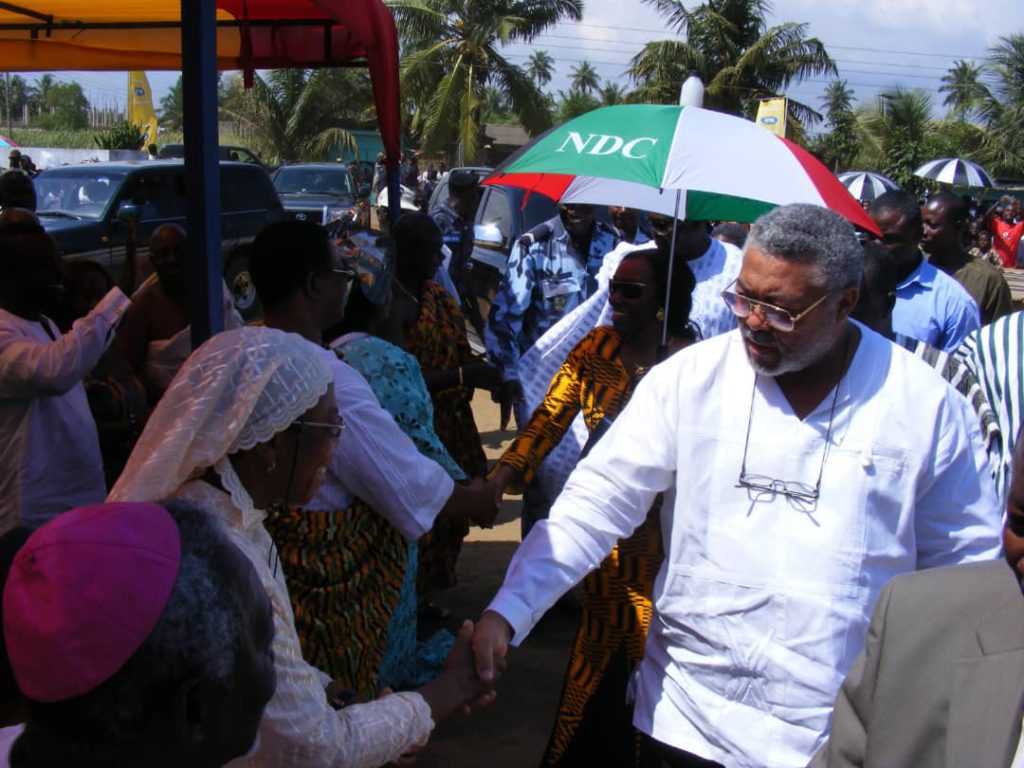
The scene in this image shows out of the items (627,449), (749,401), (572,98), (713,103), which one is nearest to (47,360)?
(627,449)

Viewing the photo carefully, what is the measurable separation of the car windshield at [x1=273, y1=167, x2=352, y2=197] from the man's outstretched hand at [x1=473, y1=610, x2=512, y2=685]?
19611 millimetres

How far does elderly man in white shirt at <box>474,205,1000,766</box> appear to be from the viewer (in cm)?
230

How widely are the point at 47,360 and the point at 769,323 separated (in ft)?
8.21

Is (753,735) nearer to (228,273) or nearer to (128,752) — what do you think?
(128,752)

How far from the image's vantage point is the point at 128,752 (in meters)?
1.32

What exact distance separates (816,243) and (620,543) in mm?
1416

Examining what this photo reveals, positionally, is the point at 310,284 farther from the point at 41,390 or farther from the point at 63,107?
the point at 63,107

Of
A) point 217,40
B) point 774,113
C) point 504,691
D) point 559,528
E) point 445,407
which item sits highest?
point 774,113

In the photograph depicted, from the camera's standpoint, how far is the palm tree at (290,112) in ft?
134

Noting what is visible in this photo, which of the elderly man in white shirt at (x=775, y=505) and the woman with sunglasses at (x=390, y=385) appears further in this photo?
the woman with sunglasses at (x=390, y=385)

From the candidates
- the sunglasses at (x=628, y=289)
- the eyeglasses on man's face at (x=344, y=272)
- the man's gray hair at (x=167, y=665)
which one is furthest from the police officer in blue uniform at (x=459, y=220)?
the man's gray hair at (x=167, y=665)

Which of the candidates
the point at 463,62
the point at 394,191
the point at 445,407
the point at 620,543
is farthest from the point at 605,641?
the point at 463,62

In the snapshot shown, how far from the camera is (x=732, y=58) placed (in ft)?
116

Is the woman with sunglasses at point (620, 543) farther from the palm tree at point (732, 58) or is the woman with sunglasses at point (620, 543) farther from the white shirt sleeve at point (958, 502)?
the palm tree at point (732, 58)
